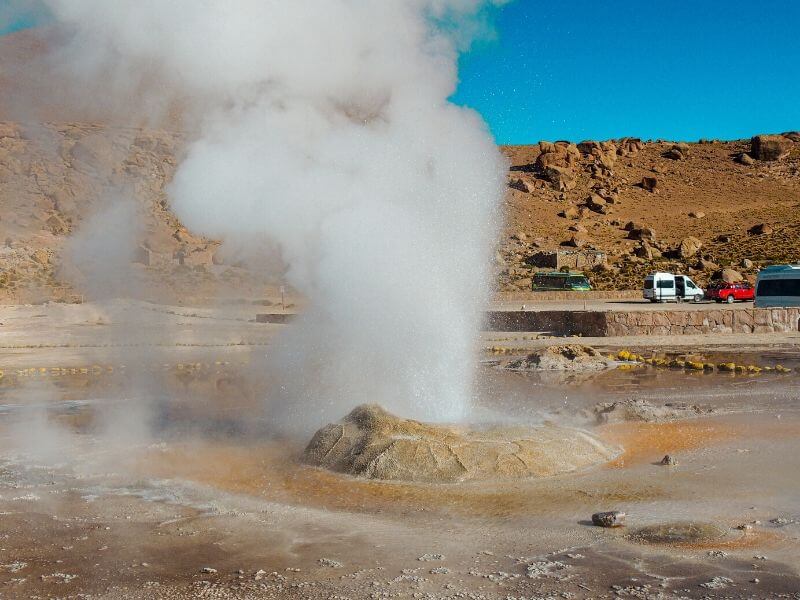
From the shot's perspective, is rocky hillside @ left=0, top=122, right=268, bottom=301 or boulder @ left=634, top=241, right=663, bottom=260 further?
boulder @ left=634, top=241, right=663, bottom=260

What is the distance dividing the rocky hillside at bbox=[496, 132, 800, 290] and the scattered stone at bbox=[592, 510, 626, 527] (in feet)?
129

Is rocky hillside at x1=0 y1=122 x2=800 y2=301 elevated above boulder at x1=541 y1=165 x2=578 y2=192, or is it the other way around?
boulder at x1=541 y1=165 x2=578 y2=192

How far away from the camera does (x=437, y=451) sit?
8.55 m

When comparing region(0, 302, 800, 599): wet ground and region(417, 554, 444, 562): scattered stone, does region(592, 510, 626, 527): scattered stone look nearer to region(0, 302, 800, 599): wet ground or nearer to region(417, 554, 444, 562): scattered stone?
region(0, 302, 800, 599): wet ground

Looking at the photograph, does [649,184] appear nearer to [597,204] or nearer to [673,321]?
[597,204]

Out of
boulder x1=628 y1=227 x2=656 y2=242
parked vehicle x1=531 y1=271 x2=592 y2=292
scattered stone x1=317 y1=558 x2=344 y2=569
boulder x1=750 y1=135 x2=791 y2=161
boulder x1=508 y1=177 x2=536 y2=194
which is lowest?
scattered stone x1=317 y1=558 x2=344 y2=569

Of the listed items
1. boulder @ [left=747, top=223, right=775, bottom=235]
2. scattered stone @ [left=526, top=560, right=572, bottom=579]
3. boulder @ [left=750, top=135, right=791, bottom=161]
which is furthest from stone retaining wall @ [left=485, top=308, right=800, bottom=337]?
boulder @ [left=750, top=135, right=791, bottom=161]

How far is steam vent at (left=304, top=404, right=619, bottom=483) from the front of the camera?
840 centimetres

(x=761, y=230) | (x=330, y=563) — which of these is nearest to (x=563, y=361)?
(x=330, y=563)

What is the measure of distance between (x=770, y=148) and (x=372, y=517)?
9838 cm

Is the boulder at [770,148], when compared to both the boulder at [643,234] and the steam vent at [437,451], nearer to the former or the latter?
the boulder at [643,234]

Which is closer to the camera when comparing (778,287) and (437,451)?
(437,451)

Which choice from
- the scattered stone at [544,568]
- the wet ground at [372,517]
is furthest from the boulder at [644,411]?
the scattered stone at [544,568]

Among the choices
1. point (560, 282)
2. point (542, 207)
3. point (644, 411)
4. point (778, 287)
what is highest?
point (542, 207)
